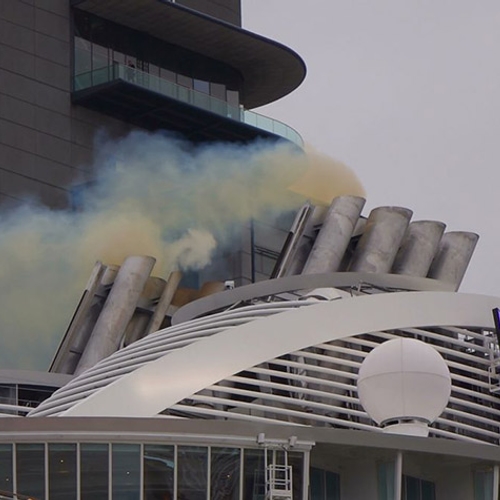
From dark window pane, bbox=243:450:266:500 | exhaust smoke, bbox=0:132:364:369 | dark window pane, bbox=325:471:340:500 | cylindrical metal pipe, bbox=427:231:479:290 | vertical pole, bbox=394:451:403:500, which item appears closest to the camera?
dark window pane, bbox=243:450:266:500

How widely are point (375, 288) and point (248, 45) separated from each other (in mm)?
32356

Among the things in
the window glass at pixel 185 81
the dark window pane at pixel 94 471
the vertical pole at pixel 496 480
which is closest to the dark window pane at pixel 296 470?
the dark window pane at pixel 94 471

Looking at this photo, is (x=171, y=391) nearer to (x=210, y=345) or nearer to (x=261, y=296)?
(x=210, y=345)

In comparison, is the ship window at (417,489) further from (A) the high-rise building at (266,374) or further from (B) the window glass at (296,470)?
(B) the window glass at (296,470)

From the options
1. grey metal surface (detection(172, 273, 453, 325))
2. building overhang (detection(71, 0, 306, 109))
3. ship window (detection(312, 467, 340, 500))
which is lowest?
ship window (detection(312, 467, 340, 500))

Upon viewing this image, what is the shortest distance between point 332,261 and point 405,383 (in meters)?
26.5

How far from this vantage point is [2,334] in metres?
84.1

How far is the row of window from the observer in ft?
144

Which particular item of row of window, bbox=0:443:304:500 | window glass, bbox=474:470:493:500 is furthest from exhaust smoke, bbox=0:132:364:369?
row of window, bbox=0:443:304:500

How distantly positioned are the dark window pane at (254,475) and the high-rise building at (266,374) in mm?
29

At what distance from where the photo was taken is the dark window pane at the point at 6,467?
43.9m

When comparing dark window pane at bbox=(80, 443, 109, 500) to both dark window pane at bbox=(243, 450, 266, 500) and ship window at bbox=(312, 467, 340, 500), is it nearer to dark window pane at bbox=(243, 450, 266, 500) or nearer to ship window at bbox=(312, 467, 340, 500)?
dark window pane at bbox=(243, 450, 266, 500)

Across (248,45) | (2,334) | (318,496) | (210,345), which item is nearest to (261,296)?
(210,345)

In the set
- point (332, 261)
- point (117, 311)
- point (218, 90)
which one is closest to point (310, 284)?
point (332, 261)
